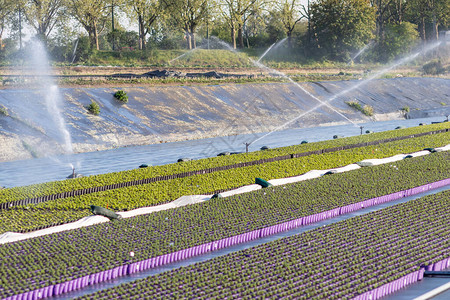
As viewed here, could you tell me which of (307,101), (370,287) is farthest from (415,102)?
(370,287)

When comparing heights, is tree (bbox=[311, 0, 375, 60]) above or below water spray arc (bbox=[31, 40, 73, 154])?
above

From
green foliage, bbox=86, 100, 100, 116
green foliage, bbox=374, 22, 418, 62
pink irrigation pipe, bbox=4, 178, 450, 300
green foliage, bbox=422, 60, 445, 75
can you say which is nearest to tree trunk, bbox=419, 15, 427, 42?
green foliage, bbox=374, 22, 418, 62

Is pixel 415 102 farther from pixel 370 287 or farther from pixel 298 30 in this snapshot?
pixel 370 287

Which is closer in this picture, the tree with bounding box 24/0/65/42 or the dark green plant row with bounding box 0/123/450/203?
the dark green plant row with bounding box 0/123/450/203

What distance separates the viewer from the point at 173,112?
55.6 metres

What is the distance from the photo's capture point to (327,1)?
112 meters

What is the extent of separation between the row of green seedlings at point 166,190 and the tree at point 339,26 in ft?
238

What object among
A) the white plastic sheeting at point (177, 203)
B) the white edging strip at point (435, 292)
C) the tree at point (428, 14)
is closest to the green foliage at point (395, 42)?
the tree at point (428, 14)

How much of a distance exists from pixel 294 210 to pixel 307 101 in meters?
46.8

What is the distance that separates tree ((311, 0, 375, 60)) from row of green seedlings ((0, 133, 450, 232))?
72.7 meters

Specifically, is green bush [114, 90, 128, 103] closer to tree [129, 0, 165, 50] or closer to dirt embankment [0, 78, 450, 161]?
dirt embankment [0, 78, 450, 161]

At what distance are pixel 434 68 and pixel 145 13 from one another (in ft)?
184

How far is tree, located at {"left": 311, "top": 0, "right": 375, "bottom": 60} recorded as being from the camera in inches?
4350

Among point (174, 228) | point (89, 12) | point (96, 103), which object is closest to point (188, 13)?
point (89, 12)
